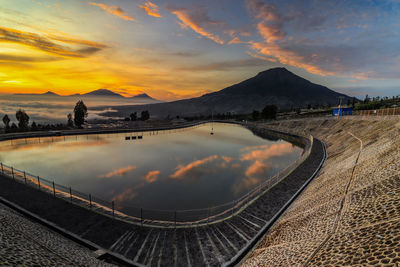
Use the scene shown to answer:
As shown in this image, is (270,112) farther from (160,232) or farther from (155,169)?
(160,232)

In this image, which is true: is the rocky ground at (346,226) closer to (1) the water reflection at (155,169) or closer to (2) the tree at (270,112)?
(1) the water reflection at (155,169)

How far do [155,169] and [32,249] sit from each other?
90.6 feet

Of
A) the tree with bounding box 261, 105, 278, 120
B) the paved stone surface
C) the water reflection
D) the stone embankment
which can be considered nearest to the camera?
the paved stone surface

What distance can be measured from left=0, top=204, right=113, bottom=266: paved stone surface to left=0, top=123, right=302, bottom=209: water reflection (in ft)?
23.0

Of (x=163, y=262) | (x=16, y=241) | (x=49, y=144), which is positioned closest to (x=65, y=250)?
(x=16, y=241)

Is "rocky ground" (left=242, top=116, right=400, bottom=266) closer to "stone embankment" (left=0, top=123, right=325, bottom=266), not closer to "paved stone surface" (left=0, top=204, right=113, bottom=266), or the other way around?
"stone embankment" (left=0, top=123, right=325, bottom=266)

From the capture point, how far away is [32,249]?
1134 cm

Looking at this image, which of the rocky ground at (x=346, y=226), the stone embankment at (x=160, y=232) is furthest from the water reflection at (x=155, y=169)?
the rocky ground at (x=346, y=226)

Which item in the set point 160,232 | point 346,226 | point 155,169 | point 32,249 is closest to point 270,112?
point 155,169

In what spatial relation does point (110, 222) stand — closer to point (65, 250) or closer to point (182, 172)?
point (65, 250)

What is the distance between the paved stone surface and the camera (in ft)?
31.9

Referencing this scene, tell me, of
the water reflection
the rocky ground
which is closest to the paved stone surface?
the water reflection

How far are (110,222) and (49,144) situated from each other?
191ft

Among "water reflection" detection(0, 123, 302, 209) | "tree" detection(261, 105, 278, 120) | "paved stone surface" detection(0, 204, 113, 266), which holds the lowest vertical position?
"water reflection" detection(0, 123, 302, 209)
